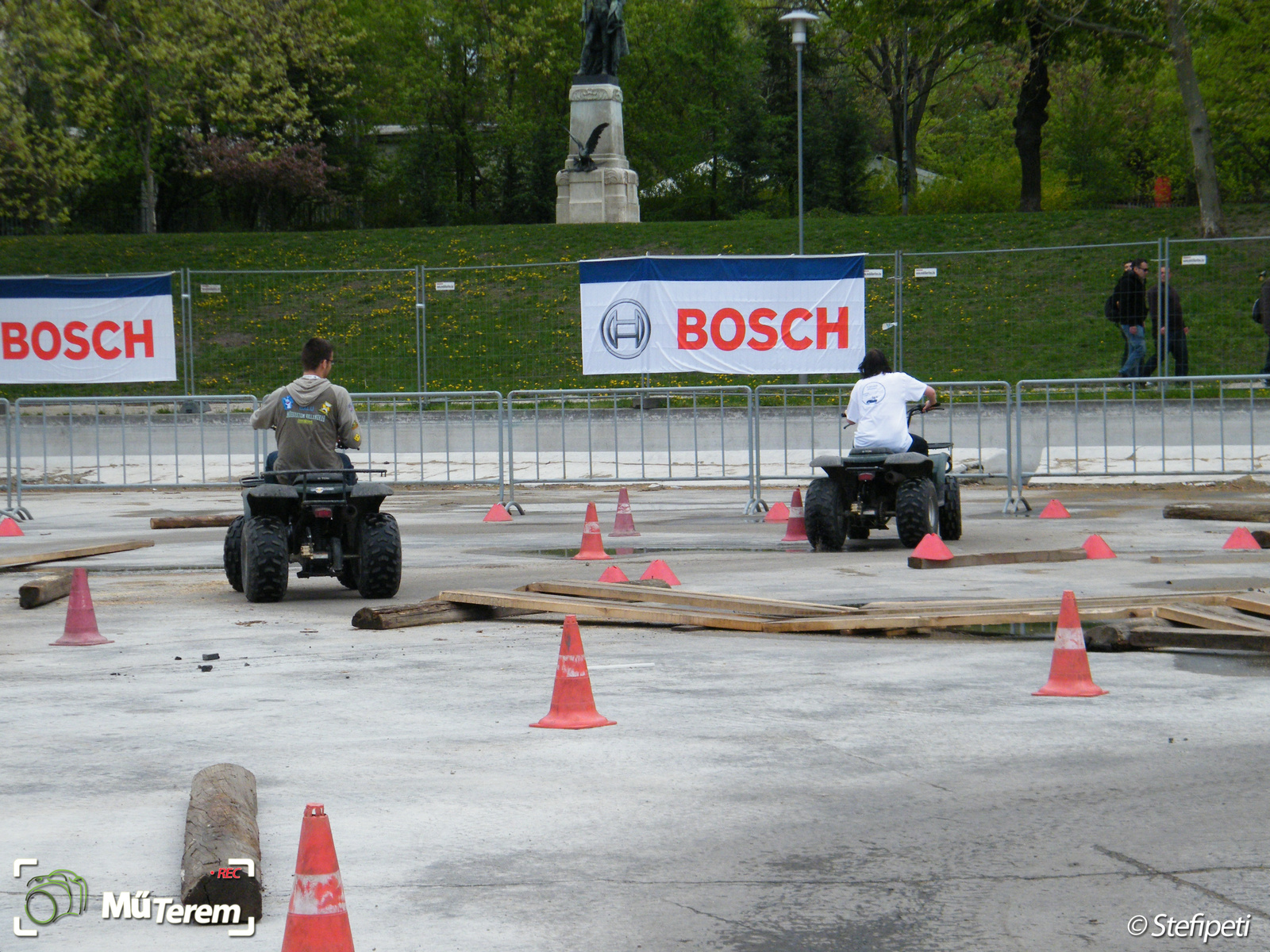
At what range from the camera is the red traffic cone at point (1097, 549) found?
11344mm

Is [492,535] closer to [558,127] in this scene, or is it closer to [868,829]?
[868,829]

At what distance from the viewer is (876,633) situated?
26.6 feet

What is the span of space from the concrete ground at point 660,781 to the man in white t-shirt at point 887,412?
2731mm

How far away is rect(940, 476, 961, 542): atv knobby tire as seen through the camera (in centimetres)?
1269

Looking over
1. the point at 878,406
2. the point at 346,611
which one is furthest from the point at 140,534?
the point at 878,406

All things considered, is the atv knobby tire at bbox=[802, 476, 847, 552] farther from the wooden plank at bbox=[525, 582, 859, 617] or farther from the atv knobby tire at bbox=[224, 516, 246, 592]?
the atv knobby tire at bbox=[224, 516, 246, 592]

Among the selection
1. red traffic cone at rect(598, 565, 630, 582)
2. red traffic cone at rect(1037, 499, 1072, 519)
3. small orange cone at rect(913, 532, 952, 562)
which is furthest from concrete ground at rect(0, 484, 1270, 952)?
red traffic cone at rect(1037, 499, 1072, 519)

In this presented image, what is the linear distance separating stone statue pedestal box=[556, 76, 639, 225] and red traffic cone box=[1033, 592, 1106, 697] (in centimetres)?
3363

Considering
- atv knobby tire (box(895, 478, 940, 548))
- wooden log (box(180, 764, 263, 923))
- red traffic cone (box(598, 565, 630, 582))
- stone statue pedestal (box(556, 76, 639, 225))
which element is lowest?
wooden log (box(180, 764, 263, 923))

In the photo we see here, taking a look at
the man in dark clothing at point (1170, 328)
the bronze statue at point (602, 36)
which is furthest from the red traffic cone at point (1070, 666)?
the bronze statue at point (602, 36)

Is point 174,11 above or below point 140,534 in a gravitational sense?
above

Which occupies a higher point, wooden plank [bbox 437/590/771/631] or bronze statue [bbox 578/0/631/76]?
bronze statue [bbox 578/0/631/76]

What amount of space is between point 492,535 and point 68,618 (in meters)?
6.35

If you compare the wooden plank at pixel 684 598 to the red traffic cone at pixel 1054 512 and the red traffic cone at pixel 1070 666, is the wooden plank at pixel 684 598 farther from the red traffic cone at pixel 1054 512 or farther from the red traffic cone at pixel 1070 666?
the red traffic cone at pixel 1054 512
